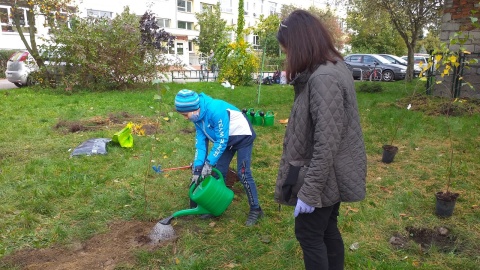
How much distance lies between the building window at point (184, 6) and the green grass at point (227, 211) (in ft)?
108

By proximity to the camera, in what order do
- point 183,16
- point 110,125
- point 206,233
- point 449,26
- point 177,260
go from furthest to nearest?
point 183,16, point 449,26, point 110,125, point 206,233, point 177,260

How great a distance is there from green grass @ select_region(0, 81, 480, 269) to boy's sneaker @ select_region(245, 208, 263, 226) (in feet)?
0.28

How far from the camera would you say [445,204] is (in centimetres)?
350

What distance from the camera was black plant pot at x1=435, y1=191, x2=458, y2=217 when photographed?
11.5ft

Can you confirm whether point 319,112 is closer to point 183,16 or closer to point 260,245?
point 260,245

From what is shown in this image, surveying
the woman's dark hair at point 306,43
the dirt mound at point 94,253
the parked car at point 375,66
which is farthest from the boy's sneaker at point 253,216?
the parked car at point 375,66

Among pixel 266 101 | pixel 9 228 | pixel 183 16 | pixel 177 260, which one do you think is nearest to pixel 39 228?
pixel 9 228

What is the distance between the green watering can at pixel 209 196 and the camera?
3088 millimetres

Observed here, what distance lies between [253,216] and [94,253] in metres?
1.37

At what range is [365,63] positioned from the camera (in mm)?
19344

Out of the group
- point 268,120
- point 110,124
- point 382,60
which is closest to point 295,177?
point 268,120

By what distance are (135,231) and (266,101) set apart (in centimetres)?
777

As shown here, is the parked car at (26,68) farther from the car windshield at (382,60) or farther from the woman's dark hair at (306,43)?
the car windshield at (382,60)

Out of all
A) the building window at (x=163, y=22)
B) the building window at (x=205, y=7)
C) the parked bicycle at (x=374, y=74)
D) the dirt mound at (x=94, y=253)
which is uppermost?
the building window at (x=205, y=7)
